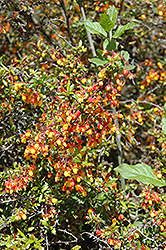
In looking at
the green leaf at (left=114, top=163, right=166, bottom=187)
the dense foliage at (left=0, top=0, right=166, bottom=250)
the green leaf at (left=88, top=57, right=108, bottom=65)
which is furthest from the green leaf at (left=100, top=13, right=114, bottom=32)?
the green leaf at (left=114, top=163, right=166, bottom=187)

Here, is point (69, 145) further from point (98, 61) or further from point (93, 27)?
point (93, 27)

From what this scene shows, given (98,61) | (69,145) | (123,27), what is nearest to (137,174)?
(69,145)

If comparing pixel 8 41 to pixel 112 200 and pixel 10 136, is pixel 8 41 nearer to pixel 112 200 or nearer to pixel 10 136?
pixel 10 136

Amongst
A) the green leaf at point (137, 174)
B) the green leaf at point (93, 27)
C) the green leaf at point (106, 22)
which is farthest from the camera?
the green leaf at point (93, 27)

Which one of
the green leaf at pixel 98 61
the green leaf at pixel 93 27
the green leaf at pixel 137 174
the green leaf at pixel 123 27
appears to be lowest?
the green leaf at pixel 137 174

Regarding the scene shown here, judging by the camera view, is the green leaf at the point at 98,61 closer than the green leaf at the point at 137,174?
No

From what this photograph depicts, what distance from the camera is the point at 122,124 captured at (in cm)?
235

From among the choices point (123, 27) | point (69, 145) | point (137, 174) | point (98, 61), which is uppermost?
point (123, 27)

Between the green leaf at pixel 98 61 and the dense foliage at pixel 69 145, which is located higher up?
the green leaf at pixel 98 61

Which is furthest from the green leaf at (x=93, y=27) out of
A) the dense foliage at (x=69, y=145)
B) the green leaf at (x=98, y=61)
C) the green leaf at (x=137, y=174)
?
the green leaf at (x=137, y=174)

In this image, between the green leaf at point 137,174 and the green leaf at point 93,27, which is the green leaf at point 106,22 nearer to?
the green leaf at point 93,27

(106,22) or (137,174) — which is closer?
(137,174)

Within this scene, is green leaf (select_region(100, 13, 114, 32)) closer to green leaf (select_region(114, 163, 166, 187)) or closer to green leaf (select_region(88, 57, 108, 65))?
green leaf (select_region(88, 57, 108, 65))

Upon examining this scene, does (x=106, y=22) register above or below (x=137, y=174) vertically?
above
